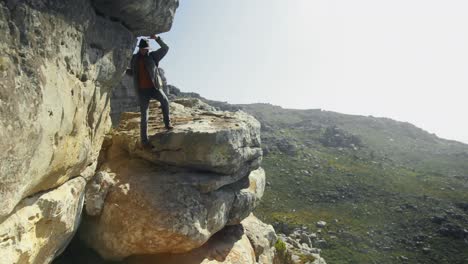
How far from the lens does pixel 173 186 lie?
12641 millimetres

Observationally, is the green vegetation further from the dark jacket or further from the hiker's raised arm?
the hiker's raised arm

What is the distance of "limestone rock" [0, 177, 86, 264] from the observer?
7.86 meters

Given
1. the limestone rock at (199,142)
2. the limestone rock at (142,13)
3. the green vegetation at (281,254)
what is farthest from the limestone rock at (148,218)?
the green vegetation at (281,254)

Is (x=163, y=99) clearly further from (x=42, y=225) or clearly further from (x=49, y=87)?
(x=42, y=225)

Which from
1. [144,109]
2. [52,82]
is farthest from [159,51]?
[52,82]

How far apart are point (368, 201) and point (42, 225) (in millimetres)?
90955

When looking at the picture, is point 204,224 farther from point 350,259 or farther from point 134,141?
point 350,259

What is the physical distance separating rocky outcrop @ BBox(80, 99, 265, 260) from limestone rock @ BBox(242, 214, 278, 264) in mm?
2625

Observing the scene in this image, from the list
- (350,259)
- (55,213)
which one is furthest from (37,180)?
(350,259)

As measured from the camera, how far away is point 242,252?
15195 millimetres

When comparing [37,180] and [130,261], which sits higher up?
[37,180]

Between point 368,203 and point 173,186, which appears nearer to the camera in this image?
point 173,186

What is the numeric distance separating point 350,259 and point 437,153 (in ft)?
473

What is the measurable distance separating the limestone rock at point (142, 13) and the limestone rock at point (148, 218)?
545 centimetres
